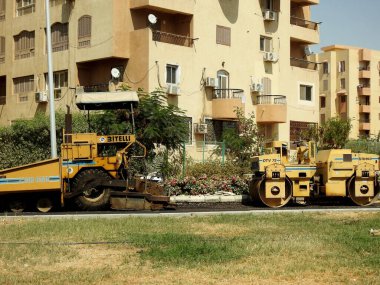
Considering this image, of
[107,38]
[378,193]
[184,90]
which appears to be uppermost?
[107,38]

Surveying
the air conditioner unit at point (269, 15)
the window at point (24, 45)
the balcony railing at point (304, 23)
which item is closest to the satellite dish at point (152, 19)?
the window at point (24, 45)

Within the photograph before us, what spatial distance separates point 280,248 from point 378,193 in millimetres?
12516

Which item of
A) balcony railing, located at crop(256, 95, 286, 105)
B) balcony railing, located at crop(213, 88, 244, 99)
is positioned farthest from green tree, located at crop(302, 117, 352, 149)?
Result: balcony railing, located at crop(213, 88, 244, 99)

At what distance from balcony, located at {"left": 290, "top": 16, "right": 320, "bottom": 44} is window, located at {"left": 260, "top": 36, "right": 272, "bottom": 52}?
10.1ft

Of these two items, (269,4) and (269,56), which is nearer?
(269,56)

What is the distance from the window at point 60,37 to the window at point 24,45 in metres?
2.28

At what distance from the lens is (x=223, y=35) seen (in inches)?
1613

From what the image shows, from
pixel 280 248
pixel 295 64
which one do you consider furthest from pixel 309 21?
pixel 280 248

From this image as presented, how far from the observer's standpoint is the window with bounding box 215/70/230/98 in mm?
40547

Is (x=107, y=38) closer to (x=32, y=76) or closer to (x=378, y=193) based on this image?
(x=32, y=76)

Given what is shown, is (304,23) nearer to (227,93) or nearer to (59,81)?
(227,93)

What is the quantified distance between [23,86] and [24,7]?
16.0 feet

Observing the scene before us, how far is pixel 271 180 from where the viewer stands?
2269cm

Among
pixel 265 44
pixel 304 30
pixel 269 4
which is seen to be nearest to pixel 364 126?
pixel 304 30
